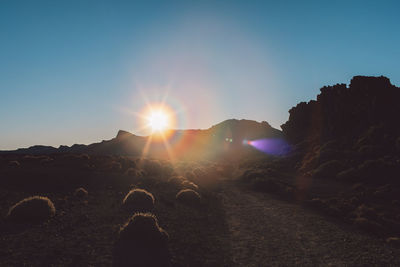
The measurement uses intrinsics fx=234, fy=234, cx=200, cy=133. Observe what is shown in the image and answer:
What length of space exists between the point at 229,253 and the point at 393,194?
32.9 m

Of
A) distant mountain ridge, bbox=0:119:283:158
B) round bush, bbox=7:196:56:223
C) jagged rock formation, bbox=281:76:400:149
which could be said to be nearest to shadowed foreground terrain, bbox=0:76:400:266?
round bush, bbox=7:196:56:223

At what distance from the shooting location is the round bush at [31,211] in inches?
534

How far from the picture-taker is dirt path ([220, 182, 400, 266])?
1217 centimetres

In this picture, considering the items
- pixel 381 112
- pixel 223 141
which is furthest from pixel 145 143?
pixel 381 112

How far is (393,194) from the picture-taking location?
33.0 m

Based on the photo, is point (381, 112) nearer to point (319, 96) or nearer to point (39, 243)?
point (319, 96)

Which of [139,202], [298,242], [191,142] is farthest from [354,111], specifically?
[191,142]

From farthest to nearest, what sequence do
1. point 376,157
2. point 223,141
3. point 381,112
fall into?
point 223,141 → point 381,112 → point 376,157

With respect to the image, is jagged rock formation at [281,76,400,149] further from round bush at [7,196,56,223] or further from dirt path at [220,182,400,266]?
round bush at [7,196,56,223]

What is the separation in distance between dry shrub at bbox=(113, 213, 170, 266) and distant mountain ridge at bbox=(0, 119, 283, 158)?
124432 millimetres

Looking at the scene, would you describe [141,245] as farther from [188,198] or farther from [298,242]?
[188,198]

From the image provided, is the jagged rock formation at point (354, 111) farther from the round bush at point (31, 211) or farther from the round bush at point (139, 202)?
the round bush at point (31, 211)

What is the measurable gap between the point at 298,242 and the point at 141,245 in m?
9.57

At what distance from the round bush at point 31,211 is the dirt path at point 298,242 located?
37.6ft
